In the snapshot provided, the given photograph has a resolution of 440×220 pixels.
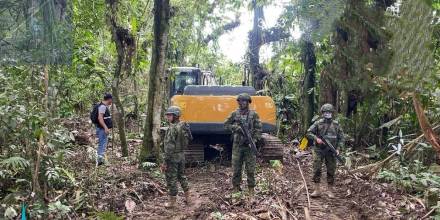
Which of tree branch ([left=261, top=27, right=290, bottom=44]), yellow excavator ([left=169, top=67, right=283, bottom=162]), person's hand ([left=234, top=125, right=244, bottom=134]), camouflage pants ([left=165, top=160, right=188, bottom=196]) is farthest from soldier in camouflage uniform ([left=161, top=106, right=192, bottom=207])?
tree branch ([left=261, top=27, right=290, bottom=44])

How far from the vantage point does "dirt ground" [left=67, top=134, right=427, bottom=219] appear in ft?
20.3

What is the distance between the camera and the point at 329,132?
7.44 meters

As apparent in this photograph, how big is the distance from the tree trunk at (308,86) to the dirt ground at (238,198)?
14.8ft

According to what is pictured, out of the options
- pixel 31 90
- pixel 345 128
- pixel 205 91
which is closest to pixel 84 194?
pixel 31 90

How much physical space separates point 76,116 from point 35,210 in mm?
9815

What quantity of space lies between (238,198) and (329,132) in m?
1.90

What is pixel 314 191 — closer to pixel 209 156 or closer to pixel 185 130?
pixel 185 130

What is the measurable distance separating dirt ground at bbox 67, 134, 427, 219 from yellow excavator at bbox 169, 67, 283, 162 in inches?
35.9

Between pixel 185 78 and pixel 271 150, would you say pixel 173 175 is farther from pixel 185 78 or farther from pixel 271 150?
pixel 185 78

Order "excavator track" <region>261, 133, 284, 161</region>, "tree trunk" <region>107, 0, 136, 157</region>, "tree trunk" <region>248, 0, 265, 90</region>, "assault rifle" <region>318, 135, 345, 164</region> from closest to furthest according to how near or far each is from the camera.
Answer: "assault rifle" <region>318, 135, 345, 164</region>, "tree trunk" <region>107, 0, 136, 157</region>, "excavator track" <region>261, 133, 284, 161</region>, "tree trunk" <region>248, 0, 265, 90</region>

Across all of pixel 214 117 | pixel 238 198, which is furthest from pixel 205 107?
→ pixel 238 198

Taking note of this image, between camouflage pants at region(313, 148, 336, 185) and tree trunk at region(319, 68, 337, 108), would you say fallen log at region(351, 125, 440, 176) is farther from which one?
tree trunk at region(319, 68, 337, 108)

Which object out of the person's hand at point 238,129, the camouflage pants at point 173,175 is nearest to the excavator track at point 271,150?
the person's hand at point 238,129

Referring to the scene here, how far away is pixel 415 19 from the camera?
77.8 inches
